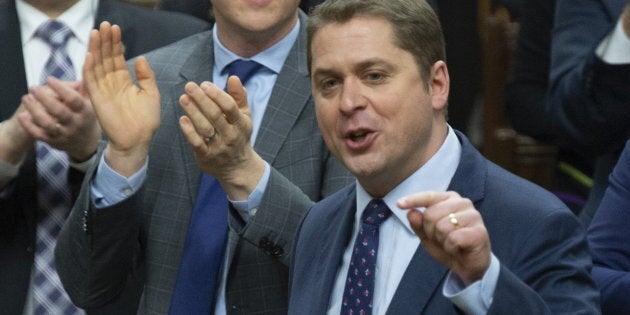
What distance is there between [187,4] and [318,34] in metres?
1.58

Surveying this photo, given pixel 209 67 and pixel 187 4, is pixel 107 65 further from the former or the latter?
pixel 187 4

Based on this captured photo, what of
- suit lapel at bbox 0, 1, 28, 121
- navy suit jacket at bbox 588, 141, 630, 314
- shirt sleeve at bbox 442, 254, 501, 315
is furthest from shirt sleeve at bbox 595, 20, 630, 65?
suit lapel at bbox 0, 1, 28, 121

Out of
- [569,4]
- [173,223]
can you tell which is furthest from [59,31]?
[569,4]

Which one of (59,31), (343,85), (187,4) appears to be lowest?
(187,4)

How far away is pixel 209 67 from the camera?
4039 mm

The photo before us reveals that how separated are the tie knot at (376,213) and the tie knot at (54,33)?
1.28m

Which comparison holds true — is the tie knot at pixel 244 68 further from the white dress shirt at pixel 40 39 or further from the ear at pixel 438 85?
the ear at pixel 438 85

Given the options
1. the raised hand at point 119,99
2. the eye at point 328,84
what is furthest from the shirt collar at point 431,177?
the raised hand at point 119,99

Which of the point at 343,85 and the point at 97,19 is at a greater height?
the point at 343,85

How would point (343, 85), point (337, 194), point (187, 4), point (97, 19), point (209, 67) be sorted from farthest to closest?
point (187, 4), point (97, 19), point (209, 67), point (337, 194), point (343, 85)

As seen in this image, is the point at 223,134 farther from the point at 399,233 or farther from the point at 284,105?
the point at 399,233

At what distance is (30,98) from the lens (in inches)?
151

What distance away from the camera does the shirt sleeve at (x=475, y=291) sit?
279 centimetres

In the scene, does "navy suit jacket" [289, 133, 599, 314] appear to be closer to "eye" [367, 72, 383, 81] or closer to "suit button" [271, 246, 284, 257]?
"eye" [367, 72, 383, 81]
